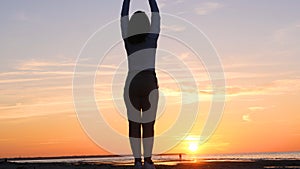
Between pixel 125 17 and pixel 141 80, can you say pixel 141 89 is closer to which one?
pixel 141 80

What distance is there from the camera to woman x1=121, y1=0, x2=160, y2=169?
1039 cm

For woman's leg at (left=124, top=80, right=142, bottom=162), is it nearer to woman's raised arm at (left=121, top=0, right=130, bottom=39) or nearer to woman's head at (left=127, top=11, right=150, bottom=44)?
woman's head at (left=127, top=11, right=150, bottom=44)

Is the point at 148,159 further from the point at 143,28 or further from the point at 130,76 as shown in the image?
the point at 143,28

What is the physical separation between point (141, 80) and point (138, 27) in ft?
3.30

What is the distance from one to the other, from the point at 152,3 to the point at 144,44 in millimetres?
854

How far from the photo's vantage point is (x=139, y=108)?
10.5m

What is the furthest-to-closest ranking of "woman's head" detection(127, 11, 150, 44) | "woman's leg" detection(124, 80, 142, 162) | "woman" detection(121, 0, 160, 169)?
"woman's leg" detection(124, 80, 142, 162), "woman" detection(121, 0, 160, 169), "woman's head" detection(127, 11, 150, 44)

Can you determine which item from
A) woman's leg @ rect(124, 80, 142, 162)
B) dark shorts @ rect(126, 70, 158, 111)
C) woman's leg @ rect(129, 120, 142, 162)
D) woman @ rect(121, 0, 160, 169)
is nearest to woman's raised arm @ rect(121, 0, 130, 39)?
woman @ rect(121, 0, 160, 169)

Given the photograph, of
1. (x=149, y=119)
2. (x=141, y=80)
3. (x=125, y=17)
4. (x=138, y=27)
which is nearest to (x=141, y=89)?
(x=141, y=80)

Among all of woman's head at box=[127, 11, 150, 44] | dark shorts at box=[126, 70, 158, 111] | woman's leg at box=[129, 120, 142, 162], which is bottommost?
woman's leg at box=[129, 120, 142, 162]

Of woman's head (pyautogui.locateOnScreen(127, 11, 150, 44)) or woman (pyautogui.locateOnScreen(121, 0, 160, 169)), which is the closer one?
woman's head (pyautogui.locateOnScreen(127, 11, 150, 44))

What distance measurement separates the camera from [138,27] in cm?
1037

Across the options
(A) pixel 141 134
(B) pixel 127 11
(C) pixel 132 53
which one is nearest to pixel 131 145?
(A) pixel 141 134

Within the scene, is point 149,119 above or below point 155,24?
below
